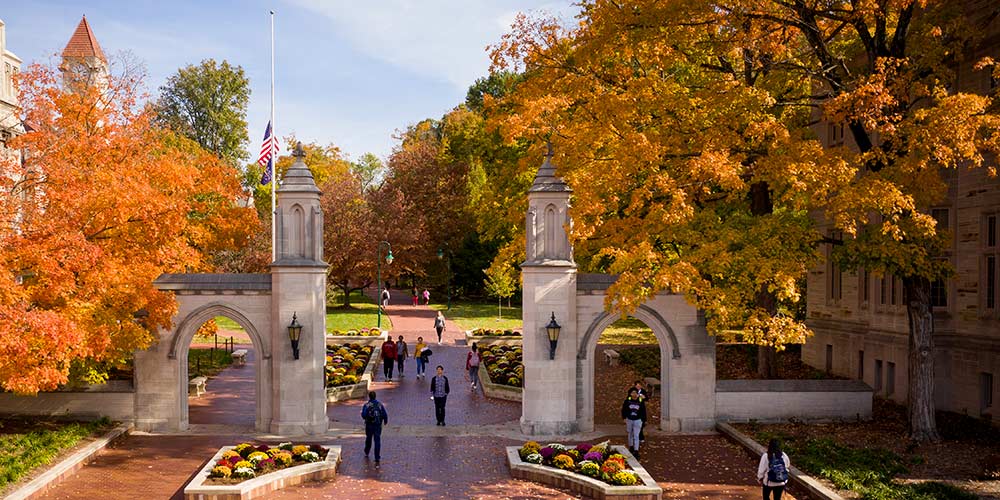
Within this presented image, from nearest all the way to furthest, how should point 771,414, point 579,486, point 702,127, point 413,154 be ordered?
point 579,486, point 702,127, point 771,414, point 413,154

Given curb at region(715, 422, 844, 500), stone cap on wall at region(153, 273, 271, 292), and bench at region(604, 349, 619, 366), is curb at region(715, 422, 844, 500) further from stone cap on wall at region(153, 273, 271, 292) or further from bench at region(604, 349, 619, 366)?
bench at region(604, 349, 619, 366)

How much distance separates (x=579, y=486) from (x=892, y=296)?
47.1ft

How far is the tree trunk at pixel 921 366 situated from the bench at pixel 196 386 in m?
21.4

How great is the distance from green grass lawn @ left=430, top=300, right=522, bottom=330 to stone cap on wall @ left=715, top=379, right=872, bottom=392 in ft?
78.8

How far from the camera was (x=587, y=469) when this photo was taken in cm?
1549

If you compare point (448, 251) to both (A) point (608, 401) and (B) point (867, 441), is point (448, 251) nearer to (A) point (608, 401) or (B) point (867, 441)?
(A) point (608, 401)

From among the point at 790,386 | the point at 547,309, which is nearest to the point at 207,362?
the point at 547,309

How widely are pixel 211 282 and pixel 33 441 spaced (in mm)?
5447

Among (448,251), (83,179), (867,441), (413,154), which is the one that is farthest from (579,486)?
(413,154)

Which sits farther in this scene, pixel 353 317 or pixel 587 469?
pixel 353 317

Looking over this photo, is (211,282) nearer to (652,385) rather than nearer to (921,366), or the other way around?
(652,385)

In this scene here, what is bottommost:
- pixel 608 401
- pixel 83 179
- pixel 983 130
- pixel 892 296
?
pixel 608 401

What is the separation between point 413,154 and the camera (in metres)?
65.6

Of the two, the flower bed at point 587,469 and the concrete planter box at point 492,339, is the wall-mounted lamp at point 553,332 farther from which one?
the concrete planter box at point 492,339
